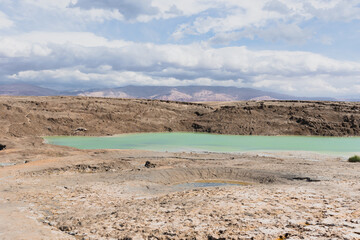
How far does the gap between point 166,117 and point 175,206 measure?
4145 cm

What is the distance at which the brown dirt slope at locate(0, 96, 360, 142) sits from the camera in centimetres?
4259

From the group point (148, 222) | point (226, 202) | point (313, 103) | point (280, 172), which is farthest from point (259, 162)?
point (313, 103)

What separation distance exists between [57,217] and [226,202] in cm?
466

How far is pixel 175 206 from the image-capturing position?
28.9 ft

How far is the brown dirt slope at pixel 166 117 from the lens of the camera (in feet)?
140

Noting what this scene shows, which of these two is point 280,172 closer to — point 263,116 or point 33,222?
point 33,222

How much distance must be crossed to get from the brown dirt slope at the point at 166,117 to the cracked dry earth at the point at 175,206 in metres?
28.5

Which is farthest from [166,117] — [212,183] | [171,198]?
[171,198]

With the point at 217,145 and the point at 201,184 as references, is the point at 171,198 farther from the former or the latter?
the point at 217,145

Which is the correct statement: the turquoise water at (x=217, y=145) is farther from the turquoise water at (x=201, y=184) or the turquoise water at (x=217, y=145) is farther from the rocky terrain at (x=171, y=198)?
the turquoise water at (x=201, y=184)

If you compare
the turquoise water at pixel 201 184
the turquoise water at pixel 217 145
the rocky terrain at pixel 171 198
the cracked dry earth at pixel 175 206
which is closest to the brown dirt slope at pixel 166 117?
the turquoise water at pixel 217 145

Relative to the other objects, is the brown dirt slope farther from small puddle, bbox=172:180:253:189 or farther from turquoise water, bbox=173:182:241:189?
turquoise water, bbox=173:182:241:189

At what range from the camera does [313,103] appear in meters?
53.1

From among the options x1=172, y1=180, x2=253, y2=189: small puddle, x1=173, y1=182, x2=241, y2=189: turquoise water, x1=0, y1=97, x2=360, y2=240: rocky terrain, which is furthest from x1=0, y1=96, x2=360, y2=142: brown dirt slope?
x1=173, y1=182, x2=241, y2=189: turquoise water
